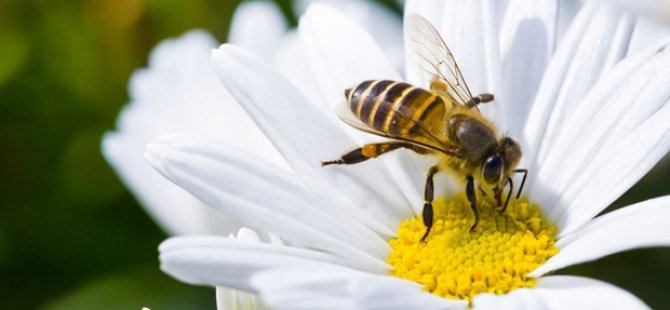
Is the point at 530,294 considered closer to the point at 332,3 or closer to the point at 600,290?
the point at 600,290

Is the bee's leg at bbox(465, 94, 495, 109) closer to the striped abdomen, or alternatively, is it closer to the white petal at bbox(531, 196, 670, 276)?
the striped abdomen

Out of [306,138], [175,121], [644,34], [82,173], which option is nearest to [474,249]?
[306,138]

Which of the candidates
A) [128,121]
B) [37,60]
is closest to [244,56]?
[128,121]

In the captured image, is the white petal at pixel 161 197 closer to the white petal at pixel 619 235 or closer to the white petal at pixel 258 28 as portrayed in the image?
the white petal at pixel 258 28

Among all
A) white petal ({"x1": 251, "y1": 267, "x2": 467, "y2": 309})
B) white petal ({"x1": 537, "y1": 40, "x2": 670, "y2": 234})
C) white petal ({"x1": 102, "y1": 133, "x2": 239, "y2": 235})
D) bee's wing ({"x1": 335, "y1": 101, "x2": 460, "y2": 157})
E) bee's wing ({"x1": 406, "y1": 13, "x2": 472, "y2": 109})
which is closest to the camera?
white petal ({"x1": 251, "y1": 267, "x2": 467, "y2": 309})

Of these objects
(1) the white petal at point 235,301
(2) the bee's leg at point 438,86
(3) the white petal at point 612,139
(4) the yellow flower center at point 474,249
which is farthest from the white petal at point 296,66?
(1) the white petal at point 235,301

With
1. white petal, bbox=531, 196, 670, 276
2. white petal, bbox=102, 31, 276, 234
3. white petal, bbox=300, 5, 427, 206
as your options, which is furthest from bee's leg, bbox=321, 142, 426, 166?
white petal, bbox=531, 196, 670, 276

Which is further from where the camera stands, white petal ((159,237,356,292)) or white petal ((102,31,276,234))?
white petal ((102,31,276,234))
